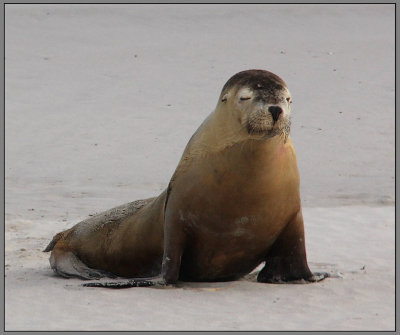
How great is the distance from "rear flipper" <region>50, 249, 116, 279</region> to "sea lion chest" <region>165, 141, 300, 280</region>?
823 millimetres

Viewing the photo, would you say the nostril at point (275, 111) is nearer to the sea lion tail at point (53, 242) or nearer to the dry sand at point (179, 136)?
the dry sand at point (179, 136)

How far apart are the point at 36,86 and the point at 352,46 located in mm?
6292

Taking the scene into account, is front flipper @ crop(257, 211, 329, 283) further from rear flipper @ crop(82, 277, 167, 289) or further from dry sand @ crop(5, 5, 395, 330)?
rear flipper @ crop(82, 277, 167, 289)

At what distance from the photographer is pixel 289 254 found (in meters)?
5.91

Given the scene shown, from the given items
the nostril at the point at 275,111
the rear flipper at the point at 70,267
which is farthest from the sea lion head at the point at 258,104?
the rear flipper at the point at 70,267

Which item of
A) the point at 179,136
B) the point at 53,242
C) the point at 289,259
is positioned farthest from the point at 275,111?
the point at 179,136

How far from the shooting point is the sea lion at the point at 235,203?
547 centimetres

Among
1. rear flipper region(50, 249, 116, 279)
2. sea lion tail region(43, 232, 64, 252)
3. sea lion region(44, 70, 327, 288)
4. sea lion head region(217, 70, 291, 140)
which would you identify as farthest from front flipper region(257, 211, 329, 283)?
sea lion tail region(43, 232, 64, 252)

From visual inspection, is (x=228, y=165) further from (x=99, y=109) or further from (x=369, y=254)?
(x=99, y=109)

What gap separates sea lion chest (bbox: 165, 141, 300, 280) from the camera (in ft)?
18.2

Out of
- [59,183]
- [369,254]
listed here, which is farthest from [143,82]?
[369,254]

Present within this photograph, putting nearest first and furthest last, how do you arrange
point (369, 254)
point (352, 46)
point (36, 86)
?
1. point (369, 254)
2. point (36, 86)
3. point (352, 46)

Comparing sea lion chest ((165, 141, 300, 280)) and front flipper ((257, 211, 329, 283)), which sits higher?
sea lion chest ((165, 141, 300, 280))

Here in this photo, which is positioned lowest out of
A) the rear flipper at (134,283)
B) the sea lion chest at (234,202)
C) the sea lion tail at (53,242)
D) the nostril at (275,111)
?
the sea lion tail at (53,242)
